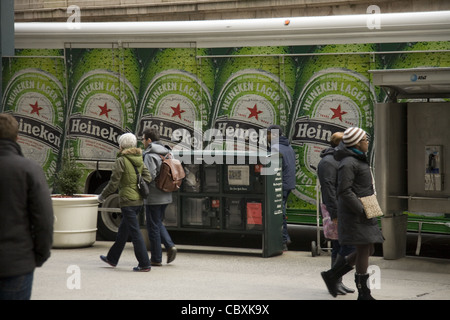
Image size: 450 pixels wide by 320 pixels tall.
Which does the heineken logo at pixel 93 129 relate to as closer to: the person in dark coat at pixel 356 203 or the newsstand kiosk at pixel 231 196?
the newsstand kiosk at pixel 231 196

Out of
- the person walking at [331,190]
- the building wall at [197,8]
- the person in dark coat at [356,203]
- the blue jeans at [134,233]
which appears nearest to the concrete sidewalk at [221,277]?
the blue jeans at [134,233]

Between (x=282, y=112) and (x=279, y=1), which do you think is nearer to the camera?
(x=282, y=112)

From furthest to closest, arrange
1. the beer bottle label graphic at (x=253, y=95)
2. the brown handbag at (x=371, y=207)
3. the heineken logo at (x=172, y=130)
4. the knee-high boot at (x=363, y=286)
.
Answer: the heineken logo at (x=172, y=130) → the beer bottle label graphic at (x=253, y=95) → the knee-high boot at (x=363, y=286) → the brown handbag at (x=371, y=207)

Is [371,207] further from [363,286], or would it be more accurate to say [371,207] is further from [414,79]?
[414,79]

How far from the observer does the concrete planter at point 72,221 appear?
13250 millimetres

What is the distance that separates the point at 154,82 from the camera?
45.8 feet

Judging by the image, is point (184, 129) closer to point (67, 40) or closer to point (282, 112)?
point (282, 112)

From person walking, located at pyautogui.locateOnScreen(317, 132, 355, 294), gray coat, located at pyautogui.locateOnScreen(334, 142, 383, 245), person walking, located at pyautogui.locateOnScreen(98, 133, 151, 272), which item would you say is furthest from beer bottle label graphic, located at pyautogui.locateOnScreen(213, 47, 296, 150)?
gray coat, located at pyautogui.locateOnScreen(334, 142, 383, 245)

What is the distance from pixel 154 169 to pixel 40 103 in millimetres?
4000

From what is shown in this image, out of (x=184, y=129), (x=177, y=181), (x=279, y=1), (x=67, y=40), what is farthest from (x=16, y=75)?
(x=279, y=1)

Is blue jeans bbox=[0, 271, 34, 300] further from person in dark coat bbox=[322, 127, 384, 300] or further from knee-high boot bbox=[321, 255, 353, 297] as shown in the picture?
knee-high boot bbox=[321, 255, 353, 297]

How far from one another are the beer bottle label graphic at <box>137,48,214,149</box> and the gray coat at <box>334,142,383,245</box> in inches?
199

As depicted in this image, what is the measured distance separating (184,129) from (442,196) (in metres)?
4.07
